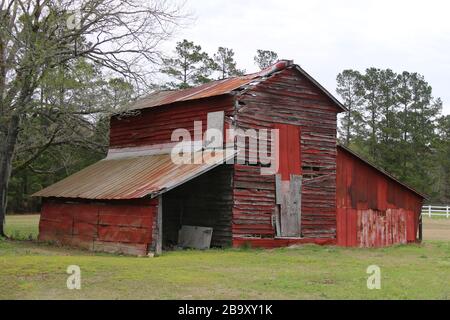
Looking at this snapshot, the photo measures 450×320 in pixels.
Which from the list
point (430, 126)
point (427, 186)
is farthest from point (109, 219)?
point (430, 126)

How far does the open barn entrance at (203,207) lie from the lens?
21.0 meters

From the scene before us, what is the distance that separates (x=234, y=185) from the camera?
2081 cm

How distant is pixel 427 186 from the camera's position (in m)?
66.9

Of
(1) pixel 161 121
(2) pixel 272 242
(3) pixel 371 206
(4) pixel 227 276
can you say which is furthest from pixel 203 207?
(4) pixel 227 276

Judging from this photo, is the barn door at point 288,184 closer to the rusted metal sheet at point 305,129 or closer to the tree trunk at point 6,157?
the rusted metal sheet at point 305,129

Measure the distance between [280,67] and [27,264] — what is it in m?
11.8

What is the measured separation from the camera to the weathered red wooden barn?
20.4m

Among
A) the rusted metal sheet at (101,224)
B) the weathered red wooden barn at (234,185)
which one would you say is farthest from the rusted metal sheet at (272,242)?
the rusted metal sheet at (101,224)

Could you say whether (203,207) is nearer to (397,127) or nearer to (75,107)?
(75,107)

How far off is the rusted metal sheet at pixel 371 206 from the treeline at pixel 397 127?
132ft

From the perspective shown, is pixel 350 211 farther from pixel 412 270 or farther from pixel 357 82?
pixel 357 82

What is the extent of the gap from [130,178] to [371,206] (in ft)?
34.4

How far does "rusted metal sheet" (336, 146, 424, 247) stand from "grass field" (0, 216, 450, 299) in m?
5.11

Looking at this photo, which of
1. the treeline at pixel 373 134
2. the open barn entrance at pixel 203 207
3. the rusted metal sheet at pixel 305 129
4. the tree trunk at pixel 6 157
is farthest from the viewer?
the treeline at pixel 373 134
